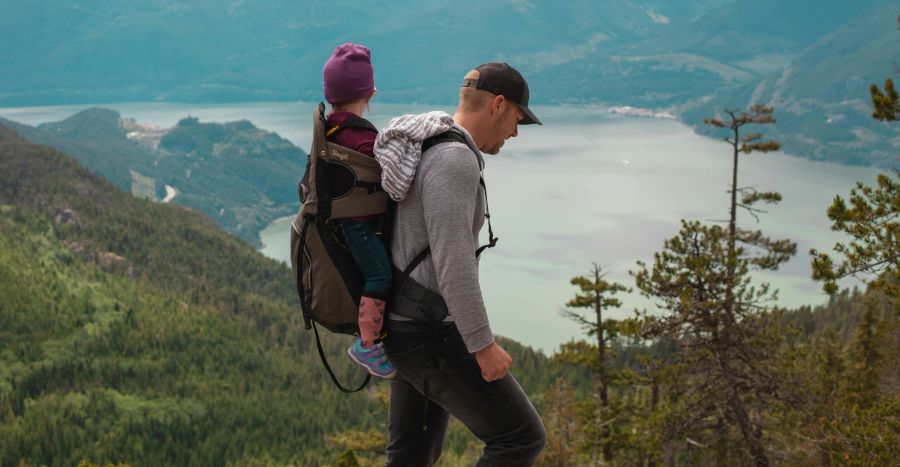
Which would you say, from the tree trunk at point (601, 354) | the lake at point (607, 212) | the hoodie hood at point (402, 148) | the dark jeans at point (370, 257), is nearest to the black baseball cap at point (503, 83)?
the hoodie hood at point (402, 148)

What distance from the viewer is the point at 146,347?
86.7m

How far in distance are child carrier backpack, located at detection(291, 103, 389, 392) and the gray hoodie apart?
0.42 feet

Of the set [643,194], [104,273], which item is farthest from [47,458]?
[643,194]

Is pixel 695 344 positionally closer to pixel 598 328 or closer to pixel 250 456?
pixel 598 328

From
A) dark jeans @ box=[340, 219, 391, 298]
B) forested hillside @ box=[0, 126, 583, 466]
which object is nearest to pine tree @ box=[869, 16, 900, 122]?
dark jeans @ box=[340, 219, 391, 298]

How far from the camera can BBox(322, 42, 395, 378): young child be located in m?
3.30

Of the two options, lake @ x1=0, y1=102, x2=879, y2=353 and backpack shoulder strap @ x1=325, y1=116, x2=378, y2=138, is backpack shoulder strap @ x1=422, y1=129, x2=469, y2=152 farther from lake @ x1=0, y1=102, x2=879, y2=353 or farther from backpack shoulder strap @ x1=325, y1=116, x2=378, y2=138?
lake @ x1=0, y1=102, x2=879, y2=353

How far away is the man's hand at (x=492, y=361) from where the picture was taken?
10.6 ft

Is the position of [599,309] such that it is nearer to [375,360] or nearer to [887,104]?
[887,104]

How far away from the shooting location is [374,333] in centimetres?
331

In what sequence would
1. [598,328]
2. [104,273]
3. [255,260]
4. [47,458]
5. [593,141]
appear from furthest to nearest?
[593,141], [255,260], [104,273], [47,458], [598,328]

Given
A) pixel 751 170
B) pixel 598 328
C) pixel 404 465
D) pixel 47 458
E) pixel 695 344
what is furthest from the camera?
pixel 751 170

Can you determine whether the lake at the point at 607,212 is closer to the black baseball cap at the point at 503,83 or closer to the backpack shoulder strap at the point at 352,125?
the black baseball cap at the point at 503,83

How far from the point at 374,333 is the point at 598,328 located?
15.4 m
